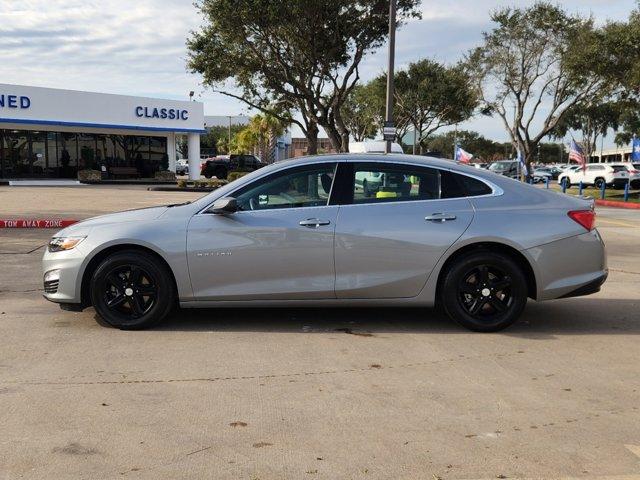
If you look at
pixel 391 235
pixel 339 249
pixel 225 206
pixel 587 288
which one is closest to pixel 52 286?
pixel 225 206

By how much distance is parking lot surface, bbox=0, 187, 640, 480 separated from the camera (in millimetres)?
3357

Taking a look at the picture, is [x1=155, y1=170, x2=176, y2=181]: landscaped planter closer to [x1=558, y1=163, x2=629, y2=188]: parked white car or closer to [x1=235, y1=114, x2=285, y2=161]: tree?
[x1=558, y1=163, x2=629, y2=188]: parked white car

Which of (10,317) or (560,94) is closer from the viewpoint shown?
(10,317)

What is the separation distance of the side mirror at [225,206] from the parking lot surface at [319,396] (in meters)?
1.13

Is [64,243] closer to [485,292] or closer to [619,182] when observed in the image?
[485,292]

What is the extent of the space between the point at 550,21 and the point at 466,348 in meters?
29.4

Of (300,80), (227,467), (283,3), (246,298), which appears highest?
(283,3)

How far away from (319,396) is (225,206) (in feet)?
6.78

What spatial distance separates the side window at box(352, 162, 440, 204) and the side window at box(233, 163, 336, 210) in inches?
10.9

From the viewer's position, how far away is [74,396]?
4.20m

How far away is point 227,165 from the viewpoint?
42.3 m

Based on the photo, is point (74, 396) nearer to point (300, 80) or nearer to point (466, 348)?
point (466, 348)

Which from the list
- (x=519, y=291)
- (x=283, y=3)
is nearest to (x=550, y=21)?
(x=283, y=3)

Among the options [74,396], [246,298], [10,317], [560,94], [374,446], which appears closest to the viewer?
[374,446]
